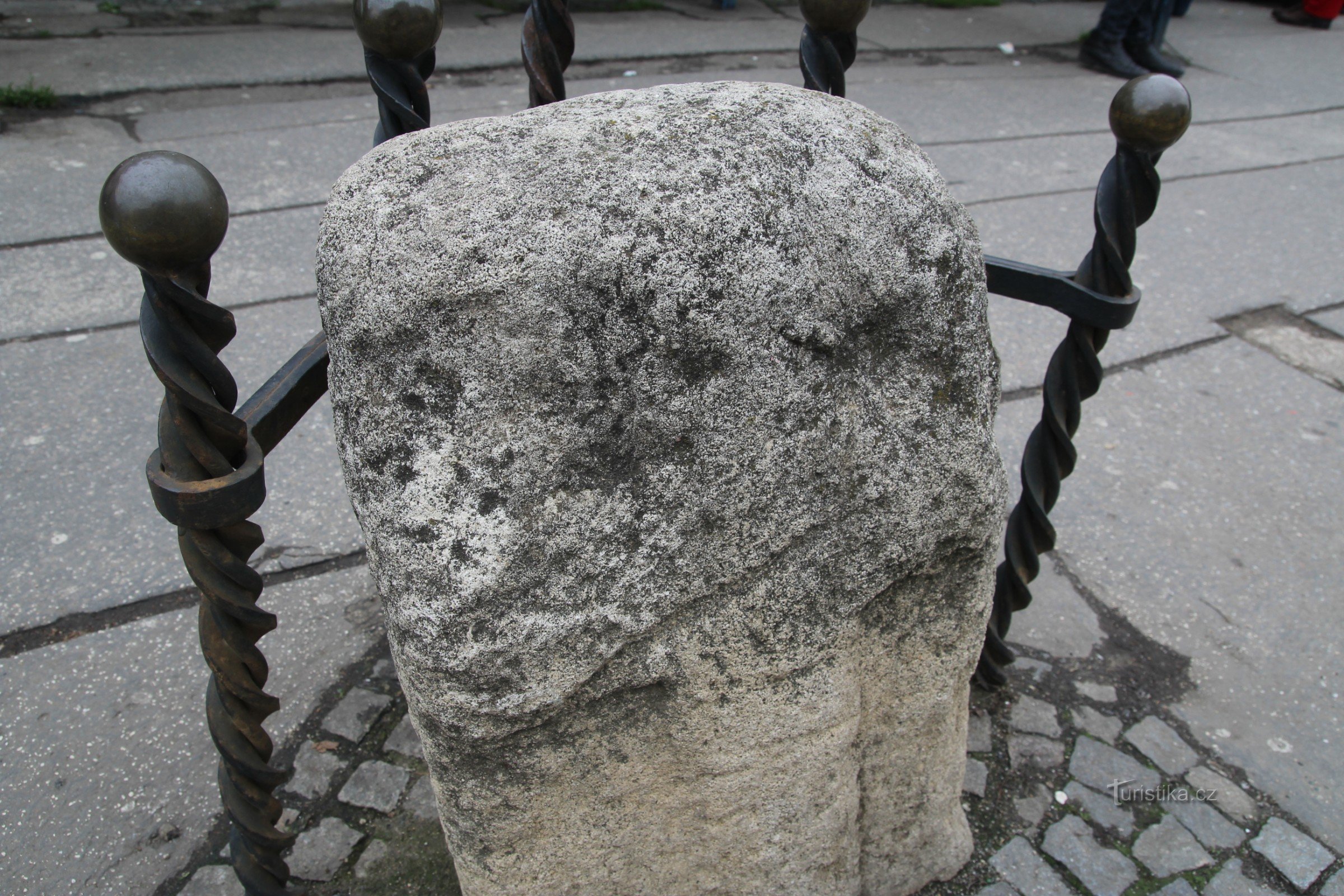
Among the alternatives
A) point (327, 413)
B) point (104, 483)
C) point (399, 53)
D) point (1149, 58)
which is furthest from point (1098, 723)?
point (1149, 58)

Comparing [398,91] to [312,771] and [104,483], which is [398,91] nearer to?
[312,771]

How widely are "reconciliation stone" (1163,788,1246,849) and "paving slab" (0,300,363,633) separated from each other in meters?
1.82

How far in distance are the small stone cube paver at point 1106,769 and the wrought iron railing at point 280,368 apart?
0.69 feet

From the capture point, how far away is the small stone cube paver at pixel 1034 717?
190cm

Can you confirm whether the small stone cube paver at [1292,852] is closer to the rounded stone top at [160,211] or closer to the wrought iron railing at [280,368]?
the wrought iron railing at [280,368]

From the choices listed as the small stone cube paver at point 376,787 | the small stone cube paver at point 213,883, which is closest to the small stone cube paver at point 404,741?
the small stone cube paver at point 376,787

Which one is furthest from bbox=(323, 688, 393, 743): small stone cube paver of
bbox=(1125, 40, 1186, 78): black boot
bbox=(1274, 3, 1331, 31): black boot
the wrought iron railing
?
bbox=(1274, 3, 1331, 31): black boot

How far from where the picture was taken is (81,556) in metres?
2.14

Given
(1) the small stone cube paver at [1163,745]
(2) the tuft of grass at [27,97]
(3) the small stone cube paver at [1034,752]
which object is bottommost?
(1) the small stone cube paver at [1163,745]

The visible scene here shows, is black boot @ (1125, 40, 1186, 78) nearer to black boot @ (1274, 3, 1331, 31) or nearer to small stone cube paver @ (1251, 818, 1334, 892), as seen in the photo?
black boot @ (1274, 3, 1331, 31)

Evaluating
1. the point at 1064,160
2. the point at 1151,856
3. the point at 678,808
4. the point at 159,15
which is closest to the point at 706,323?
the point at 678,808

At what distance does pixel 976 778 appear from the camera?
178cm

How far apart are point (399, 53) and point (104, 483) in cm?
Result: 154

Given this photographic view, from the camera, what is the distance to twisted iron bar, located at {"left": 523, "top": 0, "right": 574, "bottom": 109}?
1.59m
